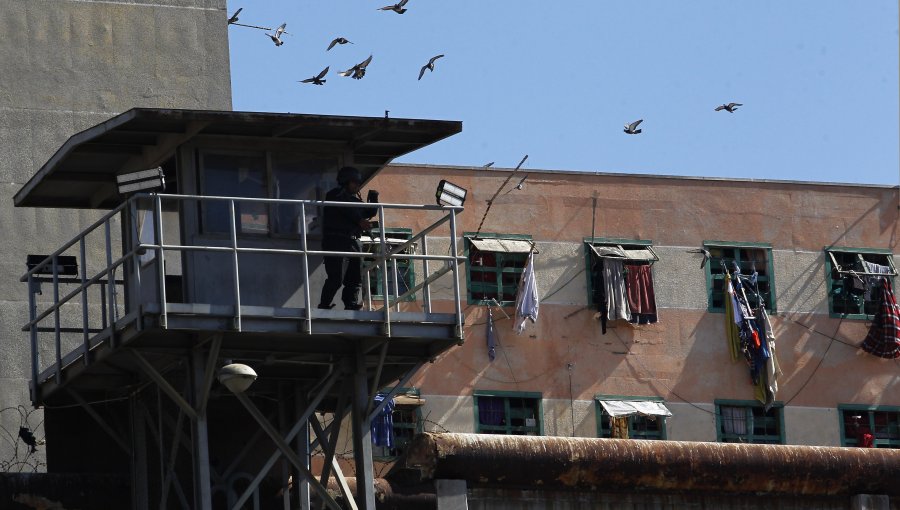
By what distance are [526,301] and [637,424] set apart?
11.0 ft

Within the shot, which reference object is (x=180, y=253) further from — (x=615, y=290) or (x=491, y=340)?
(x=615, y=290)

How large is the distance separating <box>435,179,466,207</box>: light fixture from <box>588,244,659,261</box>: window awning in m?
14.1

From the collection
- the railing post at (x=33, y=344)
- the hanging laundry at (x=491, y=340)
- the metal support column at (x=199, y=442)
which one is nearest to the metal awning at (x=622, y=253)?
the hanging laundry at (x=491, y=340)

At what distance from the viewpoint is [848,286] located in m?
44.7

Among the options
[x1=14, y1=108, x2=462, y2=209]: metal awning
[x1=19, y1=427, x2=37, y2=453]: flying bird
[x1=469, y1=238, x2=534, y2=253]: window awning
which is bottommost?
[x1=19, y1=427, x2=37, y2=453]: flying bird

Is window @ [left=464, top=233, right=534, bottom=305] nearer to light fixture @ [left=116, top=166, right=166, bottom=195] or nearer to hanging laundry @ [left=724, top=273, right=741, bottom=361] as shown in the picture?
hanging laundry @ [left=724, top=273, right=741, bottom=361]

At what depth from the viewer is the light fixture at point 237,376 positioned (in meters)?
26.0

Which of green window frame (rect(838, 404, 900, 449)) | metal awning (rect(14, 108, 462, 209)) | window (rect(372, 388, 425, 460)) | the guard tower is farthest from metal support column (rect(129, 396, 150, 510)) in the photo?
green window frame (rect(838, 404, 900, 449))

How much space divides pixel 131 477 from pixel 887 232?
20.8 meters

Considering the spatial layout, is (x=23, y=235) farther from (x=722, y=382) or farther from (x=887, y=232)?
(x=887, y=232)

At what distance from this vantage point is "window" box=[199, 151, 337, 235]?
28.5m

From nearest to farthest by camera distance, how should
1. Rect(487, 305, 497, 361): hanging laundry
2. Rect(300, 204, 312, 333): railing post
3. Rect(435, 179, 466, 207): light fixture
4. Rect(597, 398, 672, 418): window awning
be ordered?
Rect(300, 204, 312, 333): railing post, Rect(435, 179, 466, 207): light fixture, Rect(487, 305, 497, 361): hanging laundry, Rect(597, 398, 672, 418): window awning

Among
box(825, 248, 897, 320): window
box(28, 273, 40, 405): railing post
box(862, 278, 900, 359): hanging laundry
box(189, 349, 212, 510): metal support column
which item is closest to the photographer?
box(189, 349, 212, 510): metal support column

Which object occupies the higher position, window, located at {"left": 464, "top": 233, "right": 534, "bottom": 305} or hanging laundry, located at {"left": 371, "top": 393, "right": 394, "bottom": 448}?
window, located at {"left": 464, "top": 233, "right": 534, "bottom": 305}
